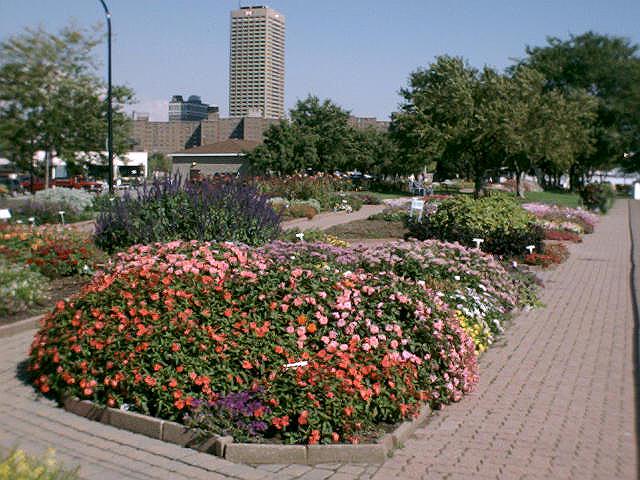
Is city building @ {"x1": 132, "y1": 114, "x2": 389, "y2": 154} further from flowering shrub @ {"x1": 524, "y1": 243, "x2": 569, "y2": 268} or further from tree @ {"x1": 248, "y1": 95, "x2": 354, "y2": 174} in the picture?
flowering shrub @ {"x1": 524, "y1": 243, "x2": 569, "y2": 268}

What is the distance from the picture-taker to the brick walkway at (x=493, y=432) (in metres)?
5.02

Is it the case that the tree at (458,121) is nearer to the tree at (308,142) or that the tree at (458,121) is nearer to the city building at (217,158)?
the tree at (308,142)

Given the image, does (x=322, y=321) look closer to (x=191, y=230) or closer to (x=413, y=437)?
(x=413, y=437)

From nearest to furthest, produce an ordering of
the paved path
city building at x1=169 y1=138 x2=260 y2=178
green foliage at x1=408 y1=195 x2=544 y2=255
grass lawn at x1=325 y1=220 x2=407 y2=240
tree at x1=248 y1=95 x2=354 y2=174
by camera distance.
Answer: green foliage at x1=408 y1=195 x2=544 y2=255 < grass lawn at x1=325 y1=220 x2=407 y2=240 < the paved path < tree at x1=248 y1=95 x2=354 y2=174 < city building at x1=169 y1=138 x2=260 y2=178

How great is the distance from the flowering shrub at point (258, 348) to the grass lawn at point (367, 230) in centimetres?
1310

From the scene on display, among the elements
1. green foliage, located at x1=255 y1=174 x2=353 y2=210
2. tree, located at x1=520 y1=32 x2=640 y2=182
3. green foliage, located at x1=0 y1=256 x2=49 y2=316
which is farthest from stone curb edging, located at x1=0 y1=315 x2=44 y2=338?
tree, located at x1=520 y1=32 x2=640 y2=182

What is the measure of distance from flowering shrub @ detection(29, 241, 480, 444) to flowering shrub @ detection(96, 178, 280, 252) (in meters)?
4.06

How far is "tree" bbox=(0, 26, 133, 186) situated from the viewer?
34500 millimetres

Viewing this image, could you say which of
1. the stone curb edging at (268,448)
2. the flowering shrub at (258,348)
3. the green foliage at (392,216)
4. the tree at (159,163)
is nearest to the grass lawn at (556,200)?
the green foliage at (392,216)

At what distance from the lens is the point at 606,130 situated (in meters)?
70.6

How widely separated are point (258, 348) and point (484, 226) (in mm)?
11936

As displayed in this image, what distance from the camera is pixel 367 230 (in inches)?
857

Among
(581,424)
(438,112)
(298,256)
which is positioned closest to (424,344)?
(581,424)

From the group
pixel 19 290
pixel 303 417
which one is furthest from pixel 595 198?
pixel 303 417
